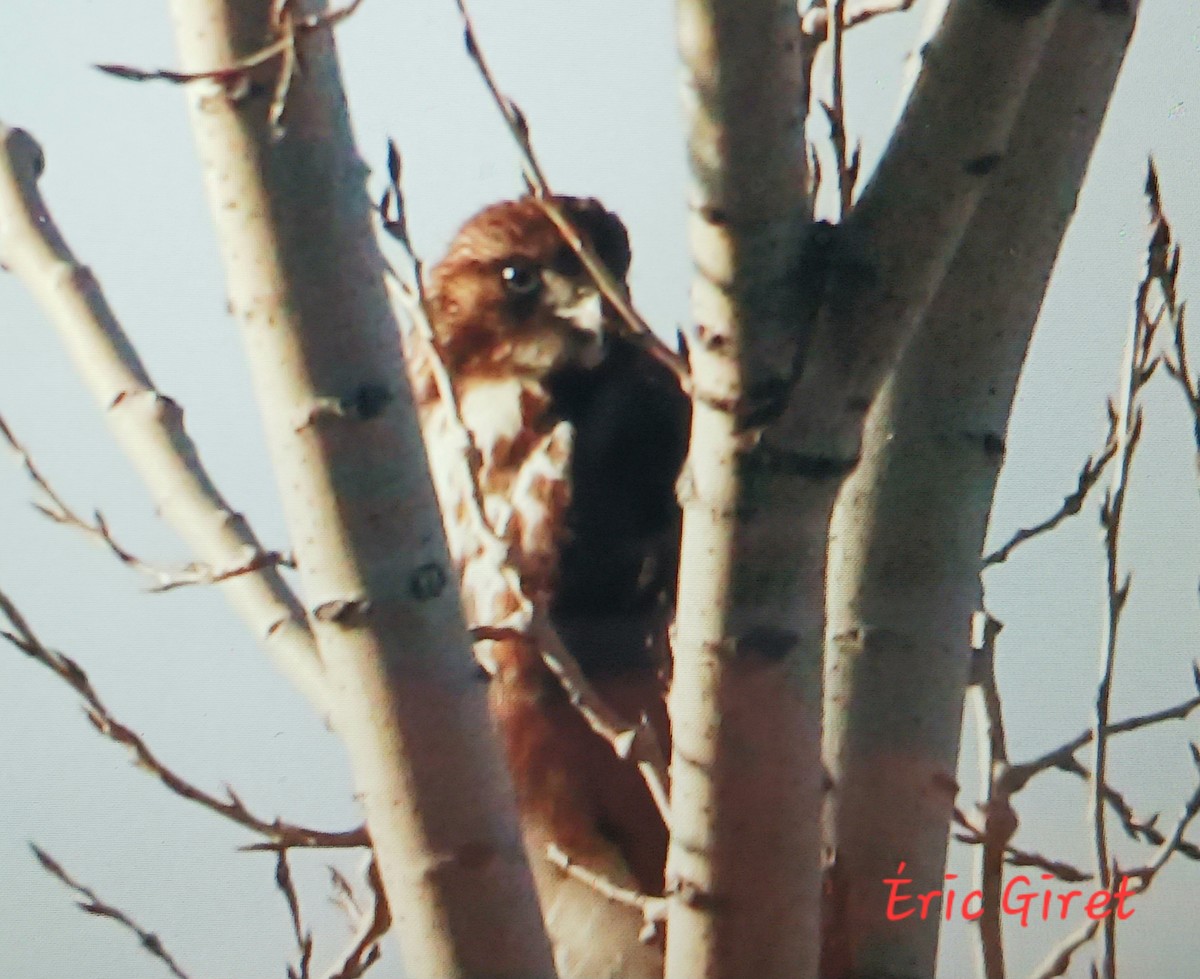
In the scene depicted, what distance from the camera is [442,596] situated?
2.58ft

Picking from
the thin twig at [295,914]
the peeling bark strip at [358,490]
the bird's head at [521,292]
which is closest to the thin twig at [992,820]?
the peeling bark strip at [358,490]

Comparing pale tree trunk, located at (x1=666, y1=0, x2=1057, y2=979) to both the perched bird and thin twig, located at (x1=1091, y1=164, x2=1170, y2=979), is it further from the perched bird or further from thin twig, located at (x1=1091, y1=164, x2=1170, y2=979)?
the perched bird

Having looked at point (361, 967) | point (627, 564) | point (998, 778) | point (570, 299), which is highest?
point (570, 299)

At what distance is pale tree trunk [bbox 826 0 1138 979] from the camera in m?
0.90

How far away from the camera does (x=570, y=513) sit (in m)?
1.62

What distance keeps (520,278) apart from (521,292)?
2cm

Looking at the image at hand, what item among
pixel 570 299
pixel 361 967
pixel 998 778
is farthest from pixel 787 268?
pixel 570 299

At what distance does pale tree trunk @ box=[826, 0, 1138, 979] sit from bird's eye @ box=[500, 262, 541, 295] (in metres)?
1.01

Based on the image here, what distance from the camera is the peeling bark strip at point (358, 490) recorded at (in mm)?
738

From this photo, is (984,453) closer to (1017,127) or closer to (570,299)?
(1017,127)

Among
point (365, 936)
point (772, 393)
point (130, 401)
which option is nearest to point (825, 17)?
point (772, 393)

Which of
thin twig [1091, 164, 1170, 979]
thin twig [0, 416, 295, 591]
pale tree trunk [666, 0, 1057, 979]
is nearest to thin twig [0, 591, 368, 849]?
thin twig [0, 416, 295, 591]

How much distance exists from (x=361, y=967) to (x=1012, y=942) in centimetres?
122

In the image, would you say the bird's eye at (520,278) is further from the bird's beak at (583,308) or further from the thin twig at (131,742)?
the thin twig at (131,742)
